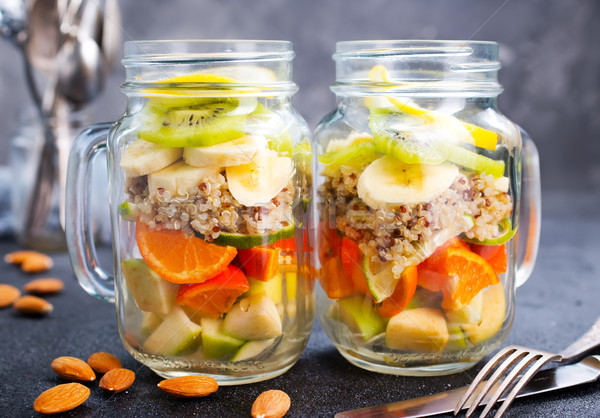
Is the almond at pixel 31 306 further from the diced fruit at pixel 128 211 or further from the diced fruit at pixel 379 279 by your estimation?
the diced fruit at pixel 379 279

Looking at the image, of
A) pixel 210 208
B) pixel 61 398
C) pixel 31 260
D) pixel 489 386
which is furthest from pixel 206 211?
pixel 31 260

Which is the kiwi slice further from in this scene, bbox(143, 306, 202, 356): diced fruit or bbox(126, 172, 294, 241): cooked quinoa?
bbox(143, 306, 202, 356): diced fruit

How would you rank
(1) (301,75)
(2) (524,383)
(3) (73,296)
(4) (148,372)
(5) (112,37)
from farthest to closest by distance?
(1) (301,75)
(5) (112,37)
(3) (73,296)
(4) (148,372)
(2) (524,383)

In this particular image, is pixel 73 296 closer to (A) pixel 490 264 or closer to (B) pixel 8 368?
(B) pixel 8 368

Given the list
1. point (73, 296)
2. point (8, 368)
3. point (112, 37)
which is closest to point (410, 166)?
point (8, 368)

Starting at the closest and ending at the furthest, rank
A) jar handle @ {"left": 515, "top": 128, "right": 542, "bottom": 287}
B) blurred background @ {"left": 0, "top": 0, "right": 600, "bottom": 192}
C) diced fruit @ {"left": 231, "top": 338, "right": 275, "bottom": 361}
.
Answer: diced fruit @ {"left": 231, "top": 338, "right": 275, "bottom": 361} < jar handle @ {"left": 515, "top": 128, "right": 542, "bottom": 287} < blurred background @ {"left": 0, "top": 0, "right": 600, "bottom": 192}

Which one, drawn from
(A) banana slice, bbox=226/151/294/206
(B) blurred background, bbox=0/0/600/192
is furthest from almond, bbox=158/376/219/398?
(B) blurred background, bbox=0/0/600/192
